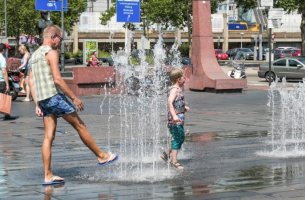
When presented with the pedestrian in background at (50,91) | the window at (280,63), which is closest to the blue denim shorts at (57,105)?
the pedestrian in background at (50,91)

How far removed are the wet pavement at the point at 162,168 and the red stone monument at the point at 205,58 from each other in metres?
9.63

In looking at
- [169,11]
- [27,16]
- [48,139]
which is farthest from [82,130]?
[27,16]

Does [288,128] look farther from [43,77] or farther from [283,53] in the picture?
[283,53]

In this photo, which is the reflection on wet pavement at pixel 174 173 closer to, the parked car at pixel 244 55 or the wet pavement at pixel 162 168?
the wet pavement at pixel 162 168

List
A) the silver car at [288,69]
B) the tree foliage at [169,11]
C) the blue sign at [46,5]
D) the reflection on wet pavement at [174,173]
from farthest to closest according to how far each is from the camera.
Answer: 1. the tree foliage at [169,11]
2. the silver car at [288,69]
3. the blue sign at [46,5]
4. the reflection on wet pavement at [174,173]

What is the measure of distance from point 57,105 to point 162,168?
1.78 meters

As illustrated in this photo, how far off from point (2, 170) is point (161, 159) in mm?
2146

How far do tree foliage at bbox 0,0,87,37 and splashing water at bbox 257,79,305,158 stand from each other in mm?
48457

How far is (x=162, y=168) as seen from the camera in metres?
9.23

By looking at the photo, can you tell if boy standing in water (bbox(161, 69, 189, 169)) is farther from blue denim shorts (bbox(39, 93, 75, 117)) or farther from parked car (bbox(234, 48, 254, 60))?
parked car (bbox(234, 48, 254, 60))

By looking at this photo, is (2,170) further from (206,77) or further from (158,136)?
(206,77)

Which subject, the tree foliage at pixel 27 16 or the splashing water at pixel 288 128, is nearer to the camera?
the splashing water at pixel 288 128

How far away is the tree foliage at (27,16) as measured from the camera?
66.8m

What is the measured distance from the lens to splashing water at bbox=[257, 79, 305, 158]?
35.9ft
